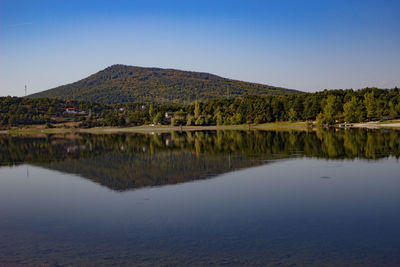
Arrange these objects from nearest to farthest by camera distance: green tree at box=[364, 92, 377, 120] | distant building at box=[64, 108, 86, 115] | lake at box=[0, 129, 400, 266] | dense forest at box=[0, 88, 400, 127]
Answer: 1. lake at box=[0, 129, 400, 266]
2. green tree at box=[364, 92, 377, 120]
3. dense forest at box=[0, 88, 400, 127]
4. distant building at box=[64, 108, 86, 115]

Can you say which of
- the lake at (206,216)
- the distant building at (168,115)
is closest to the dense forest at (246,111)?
the distant building at (168,115)

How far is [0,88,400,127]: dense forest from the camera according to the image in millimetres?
95850

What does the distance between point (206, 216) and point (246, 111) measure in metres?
110

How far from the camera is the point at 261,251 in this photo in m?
9.14

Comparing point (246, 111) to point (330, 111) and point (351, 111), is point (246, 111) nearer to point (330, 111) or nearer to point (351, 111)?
point (330, 111)

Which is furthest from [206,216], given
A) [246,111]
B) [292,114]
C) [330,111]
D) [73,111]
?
[73,111]

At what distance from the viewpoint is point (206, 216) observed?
41.1 ft

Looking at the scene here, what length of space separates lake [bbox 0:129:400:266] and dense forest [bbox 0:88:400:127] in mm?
78680

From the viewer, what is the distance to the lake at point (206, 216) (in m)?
9.08

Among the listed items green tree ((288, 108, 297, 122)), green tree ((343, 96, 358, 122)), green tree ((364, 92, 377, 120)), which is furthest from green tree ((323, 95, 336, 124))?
green tree ((288, 108, 297, 122))

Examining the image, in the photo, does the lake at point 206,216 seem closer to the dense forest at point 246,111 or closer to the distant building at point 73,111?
the dense forest at point 246,111

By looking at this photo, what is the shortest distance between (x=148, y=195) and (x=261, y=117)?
103 meters

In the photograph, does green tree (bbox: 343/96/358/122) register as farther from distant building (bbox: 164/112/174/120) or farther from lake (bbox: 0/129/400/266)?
lake (bbox: 0/129/400/266)

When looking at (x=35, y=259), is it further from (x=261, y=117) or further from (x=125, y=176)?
(x=261, y=117)
